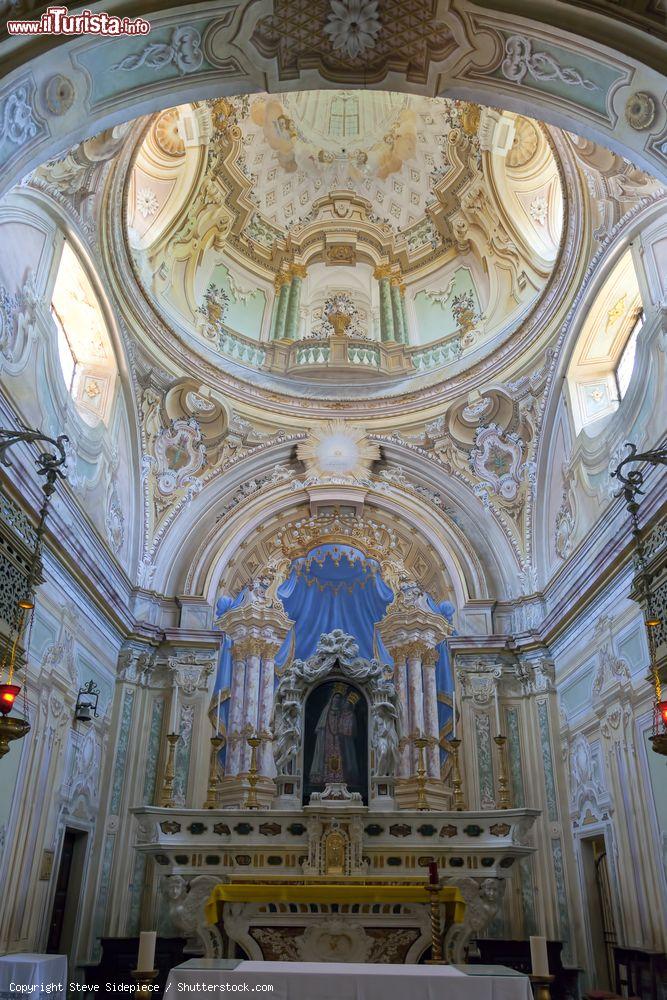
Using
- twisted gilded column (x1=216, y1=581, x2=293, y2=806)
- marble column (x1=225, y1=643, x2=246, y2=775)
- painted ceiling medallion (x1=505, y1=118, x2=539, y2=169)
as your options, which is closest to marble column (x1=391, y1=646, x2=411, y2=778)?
twisted gilded column (x1=216, y1=581, x2=293, y2=806)

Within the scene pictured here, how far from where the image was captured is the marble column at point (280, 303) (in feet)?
63.4

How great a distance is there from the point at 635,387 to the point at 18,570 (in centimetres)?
915

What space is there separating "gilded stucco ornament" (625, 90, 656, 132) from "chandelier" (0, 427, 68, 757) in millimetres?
7099

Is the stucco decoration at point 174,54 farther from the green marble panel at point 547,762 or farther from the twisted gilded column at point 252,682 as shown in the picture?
the green marble panel at point 547,762

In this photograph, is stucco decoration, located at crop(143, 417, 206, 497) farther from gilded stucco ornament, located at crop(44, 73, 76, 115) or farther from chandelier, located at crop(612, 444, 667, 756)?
chandelier, located at crop(612, 444, 667, 756)

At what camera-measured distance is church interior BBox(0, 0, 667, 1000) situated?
869 centimetres

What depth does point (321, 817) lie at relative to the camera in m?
11.6

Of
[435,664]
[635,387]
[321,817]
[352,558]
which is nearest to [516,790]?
[435,664]

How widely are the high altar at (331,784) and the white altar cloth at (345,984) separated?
12.8ft

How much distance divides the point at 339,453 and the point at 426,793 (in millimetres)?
7539

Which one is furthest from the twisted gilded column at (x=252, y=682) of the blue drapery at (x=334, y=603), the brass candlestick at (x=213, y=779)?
the brass candlestick at (x=213, y=779)

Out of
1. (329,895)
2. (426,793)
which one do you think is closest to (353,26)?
(329,895)

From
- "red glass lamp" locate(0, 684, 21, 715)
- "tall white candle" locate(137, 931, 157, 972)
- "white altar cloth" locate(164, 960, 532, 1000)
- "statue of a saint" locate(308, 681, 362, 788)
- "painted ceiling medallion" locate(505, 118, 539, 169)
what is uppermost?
"painted ceiling medallion" locate(505, 118, 539, 169)

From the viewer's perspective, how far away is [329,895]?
926cm
